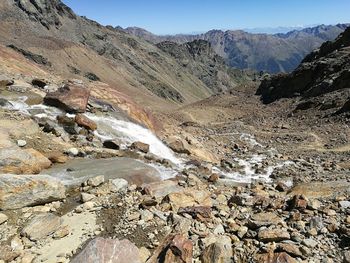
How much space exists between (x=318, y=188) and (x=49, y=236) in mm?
13030

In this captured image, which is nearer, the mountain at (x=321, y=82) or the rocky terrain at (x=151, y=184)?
the rocky terrain at (x=151, y=184)

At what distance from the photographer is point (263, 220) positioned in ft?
42.1

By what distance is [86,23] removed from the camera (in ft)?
519

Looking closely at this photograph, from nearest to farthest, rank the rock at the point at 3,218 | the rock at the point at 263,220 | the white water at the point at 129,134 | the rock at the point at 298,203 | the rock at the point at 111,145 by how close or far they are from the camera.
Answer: the rock at the point at 3,218 < the rock at the point at 263,220 < the rock at the point at 298,203 < the rock at the point at 111,145 < the white water at the point at 129,134

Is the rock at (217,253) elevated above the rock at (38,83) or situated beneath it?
situated beneath

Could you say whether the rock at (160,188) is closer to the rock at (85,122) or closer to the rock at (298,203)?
the rock at (298,203)

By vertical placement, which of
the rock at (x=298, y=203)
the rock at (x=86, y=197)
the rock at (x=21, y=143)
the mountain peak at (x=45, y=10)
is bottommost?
the rock at (x=86, y=197)

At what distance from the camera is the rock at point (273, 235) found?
11.4 m

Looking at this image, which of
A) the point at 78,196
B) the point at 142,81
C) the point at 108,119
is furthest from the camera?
Answer: the point at 142,81

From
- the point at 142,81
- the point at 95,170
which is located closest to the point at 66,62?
the point at 142,81

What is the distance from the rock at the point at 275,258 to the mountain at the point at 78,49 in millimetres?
67964

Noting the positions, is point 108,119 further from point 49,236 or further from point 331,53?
point 331,53

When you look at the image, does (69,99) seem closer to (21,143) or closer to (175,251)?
(21,143)

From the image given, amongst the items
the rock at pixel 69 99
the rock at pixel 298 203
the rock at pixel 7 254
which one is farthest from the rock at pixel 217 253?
the rock at pixel 69 99
